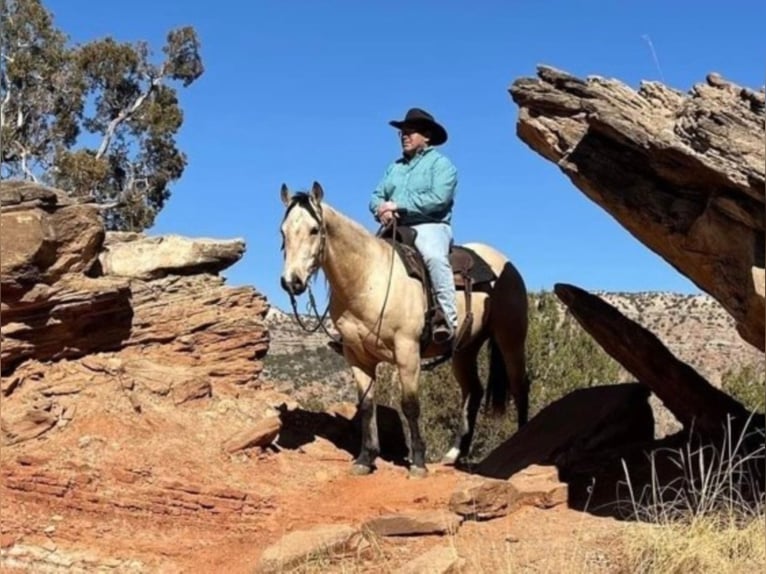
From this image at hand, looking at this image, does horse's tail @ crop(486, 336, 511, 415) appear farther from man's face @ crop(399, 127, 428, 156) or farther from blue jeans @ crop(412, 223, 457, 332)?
man's face @ crop(399, 127, 428, 156)

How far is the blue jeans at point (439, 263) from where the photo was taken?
420 inches

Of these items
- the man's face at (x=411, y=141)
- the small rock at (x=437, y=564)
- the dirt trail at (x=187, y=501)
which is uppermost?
the man's face at (x=411, y=141)

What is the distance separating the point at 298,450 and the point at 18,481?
3144 mm

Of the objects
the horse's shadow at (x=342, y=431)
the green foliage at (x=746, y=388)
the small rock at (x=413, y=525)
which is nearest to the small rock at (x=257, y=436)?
the horse's shadow at (x=342, y=431)

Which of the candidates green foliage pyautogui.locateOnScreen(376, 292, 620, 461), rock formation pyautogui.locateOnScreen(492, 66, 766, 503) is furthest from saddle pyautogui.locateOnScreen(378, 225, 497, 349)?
green foliage pyautogui.locateOnScreen(376, 292, 620, 461)

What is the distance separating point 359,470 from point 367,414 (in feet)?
2.02

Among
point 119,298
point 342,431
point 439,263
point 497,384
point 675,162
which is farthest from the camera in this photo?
point 497,384

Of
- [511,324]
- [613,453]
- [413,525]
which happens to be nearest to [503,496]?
[413,525]

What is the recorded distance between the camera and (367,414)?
10.9 meters

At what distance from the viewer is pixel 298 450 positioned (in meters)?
11.2

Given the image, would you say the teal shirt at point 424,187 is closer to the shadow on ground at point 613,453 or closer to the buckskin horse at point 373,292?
the buckskin horse at point 373,292

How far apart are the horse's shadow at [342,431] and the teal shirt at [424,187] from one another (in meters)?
2.64

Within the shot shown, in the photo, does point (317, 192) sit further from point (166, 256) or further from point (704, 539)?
point (704, 539)

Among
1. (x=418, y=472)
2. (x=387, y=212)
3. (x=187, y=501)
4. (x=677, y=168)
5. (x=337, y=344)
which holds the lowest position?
(x=187, y=501)
